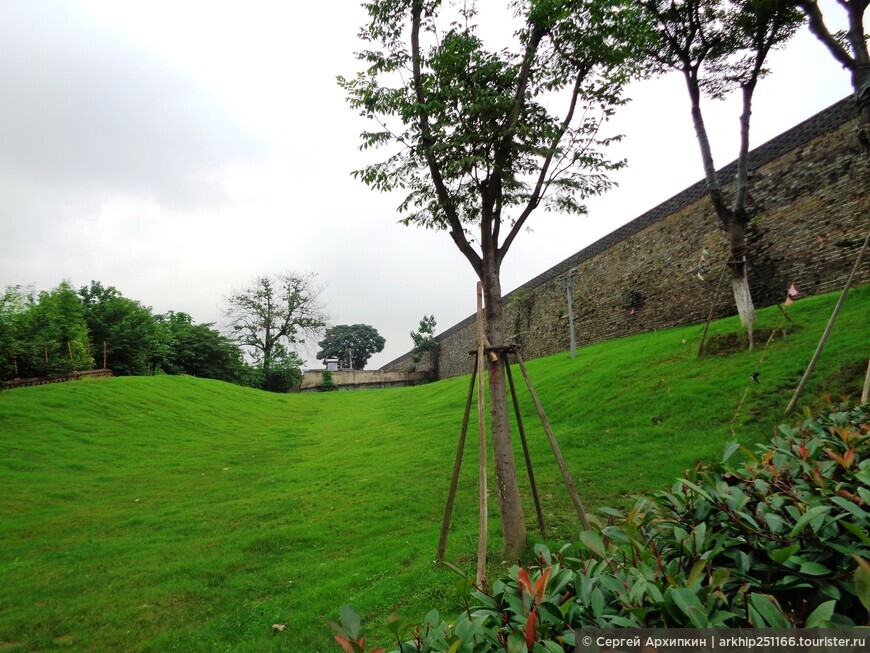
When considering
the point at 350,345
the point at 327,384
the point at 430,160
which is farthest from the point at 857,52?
the point at 350,345

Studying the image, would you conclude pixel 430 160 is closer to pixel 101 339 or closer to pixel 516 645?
pixel 516 645

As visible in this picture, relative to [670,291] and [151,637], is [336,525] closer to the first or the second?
[151,637]

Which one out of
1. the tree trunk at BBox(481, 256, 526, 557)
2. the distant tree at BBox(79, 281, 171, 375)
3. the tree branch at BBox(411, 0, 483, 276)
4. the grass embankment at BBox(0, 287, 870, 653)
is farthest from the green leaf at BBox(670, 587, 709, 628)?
the distant tree at BBox(79, 281, 171, 375)

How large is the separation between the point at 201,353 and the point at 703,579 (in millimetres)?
31460

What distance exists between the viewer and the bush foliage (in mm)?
941

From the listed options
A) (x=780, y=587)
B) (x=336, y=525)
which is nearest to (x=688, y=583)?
(x=780, y=587)

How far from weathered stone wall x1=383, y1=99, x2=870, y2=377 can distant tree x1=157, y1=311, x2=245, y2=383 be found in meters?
20.2

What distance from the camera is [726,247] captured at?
12.4m

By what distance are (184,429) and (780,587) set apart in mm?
15349

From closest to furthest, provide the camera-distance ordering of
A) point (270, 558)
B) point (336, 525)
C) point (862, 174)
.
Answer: point (270, 558) < point (336, 525) < point (862, 174)

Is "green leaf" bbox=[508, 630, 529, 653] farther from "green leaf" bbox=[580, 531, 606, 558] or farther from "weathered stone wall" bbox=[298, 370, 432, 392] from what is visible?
"weathered stone wall" bbox=[298, 370, 432, 392]

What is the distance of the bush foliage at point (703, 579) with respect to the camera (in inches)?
37.0

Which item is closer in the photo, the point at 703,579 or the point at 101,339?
the point at 703,579

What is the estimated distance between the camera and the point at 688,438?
6352 mm
